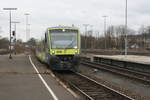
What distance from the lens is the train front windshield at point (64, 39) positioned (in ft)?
58.2

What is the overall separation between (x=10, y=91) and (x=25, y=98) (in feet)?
5.42

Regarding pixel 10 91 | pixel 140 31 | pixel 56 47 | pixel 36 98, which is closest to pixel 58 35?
pixel 56 47

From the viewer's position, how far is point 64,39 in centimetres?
1800

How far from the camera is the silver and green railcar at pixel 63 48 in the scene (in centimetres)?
1728

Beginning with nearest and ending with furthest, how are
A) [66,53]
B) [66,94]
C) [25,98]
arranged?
[25,98], [66,94], [66,53]

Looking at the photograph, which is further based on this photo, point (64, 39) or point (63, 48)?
point (64, 39)

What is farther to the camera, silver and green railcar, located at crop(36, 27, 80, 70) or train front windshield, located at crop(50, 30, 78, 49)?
train front windshield, located at crop(50, 30, 78, 49)

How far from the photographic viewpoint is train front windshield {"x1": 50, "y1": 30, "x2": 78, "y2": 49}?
17.7 meters

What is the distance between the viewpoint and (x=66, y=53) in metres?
17.5

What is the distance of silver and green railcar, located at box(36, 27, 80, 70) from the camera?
17281mm

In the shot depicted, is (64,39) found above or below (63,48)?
above

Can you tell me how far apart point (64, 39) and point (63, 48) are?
74 cm

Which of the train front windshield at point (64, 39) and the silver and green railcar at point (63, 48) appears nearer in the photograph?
the silver and green railcar at point (63, 48)

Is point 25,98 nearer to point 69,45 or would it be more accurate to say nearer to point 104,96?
point 104,96
